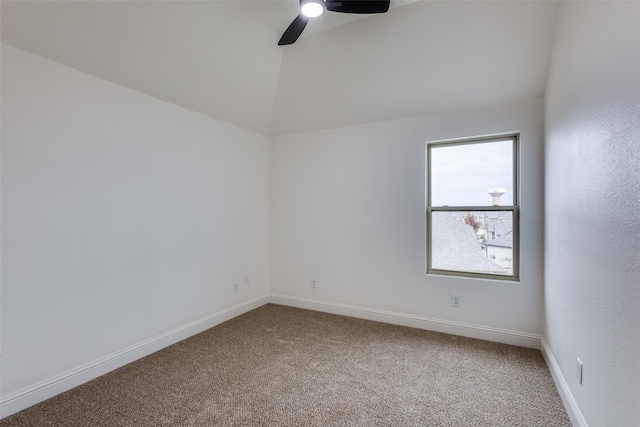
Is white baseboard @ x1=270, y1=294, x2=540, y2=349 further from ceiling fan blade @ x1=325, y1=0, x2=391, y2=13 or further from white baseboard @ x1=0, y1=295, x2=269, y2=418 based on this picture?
ceiling fan blade @ x1=325, y1=0, x2=391, y2=13

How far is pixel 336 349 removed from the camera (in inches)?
108

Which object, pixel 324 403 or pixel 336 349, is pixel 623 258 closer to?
pixel 324 403

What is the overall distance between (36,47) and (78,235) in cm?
128

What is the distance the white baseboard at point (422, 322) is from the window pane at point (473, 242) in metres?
0.57

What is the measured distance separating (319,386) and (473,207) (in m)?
2.29

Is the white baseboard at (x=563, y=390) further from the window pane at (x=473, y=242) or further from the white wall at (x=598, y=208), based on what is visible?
the window pane at (x=473, y=242)

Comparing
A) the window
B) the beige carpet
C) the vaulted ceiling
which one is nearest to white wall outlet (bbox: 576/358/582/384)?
the beige carpet

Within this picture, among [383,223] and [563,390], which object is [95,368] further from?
[563,390]

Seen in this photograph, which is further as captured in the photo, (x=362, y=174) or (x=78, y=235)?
(x=362, y=174)

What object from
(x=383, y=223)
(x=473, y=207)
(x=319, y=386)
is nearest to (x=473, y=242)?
(x=473, y=207)

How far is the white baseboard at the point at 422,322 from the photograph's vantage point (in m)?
2.80

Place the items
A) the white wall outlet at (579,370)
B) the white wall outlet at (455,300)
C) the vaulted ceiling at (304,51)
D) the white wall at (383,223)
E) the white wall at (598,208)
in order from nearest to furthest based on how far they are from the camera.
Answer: the white wall at (598,208) → the white wall outlet at (579,370) → the vaulted ceiling at (304,51) → the white wall at (383,223) → the white wall outlet at (455,300)

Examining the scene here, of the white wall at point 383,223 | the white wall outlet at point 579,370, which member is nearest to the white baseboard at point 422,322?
the white wall at point 383,223

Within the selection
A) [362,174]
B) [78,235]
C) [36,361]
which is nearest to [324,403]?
[36,361]
